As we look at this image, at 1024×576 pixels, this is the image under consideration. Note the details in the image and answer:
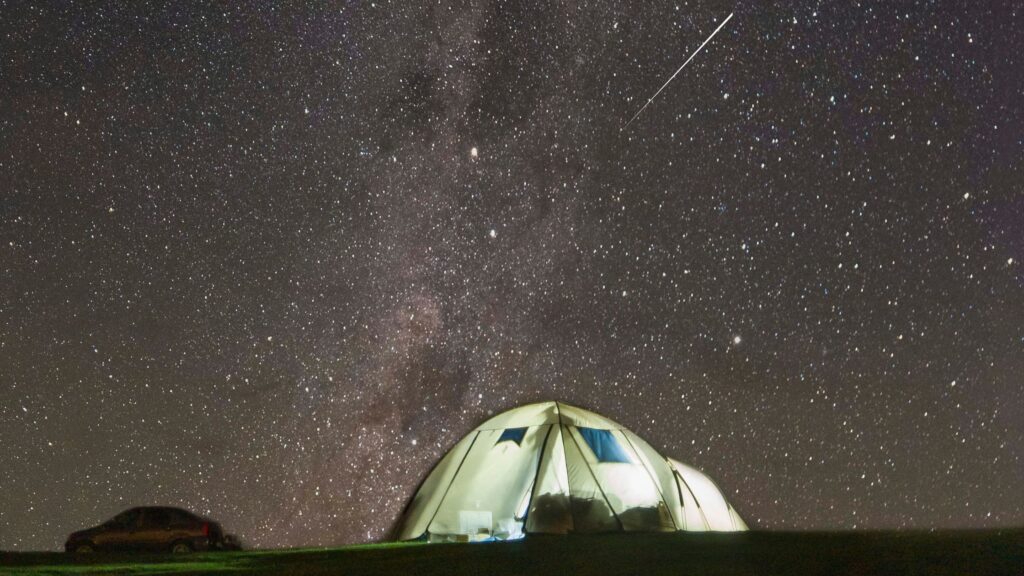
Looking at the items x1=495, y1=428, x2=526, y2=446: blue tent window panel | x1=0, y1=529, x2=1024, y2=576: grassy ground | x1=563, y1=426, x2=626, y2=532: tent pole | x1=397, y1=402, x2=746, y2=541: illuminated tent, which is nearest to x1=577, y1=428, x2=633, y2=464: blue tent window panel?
x1=397, y1=402, x2=746, y2=541: illuminated tent

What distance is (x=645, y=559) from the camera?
7.29 metres

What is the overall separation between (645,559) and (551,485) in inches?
242

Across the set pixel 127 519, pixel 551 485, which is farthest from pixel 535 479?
pixel 127 519

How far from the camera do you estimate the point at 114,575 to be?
7.53 m

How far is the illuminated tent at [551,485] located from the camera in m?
13.2

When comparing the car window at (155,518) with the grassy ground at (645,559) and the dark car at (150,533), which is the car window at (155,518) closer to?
the dark car at (150,533)

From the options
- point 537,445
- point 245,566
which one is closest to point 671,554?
point 245,566

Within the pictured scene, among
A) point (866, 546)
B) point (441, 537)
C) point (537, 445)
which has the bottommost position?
point (866, 546)

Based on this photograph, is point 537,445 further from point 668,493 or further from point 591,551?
point 591,551

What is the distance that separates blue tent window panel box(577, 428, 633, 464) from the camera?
14.0m

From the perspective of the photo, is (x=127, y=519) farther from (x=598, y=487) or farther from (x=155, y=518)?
(x=598, y=487)

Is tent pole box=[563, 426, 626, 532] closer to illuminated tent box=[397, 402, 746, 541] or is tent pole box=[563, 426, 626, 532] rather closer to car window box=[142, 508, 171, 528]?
illuminated tent box=[397, 402, 746, 541]

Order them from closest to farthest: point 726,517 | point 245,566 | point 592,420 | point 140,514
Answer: point 245,566 → point 592,420 → point 726,517 → point 140,514

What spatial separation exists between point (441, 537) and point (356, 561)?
5.85 m
